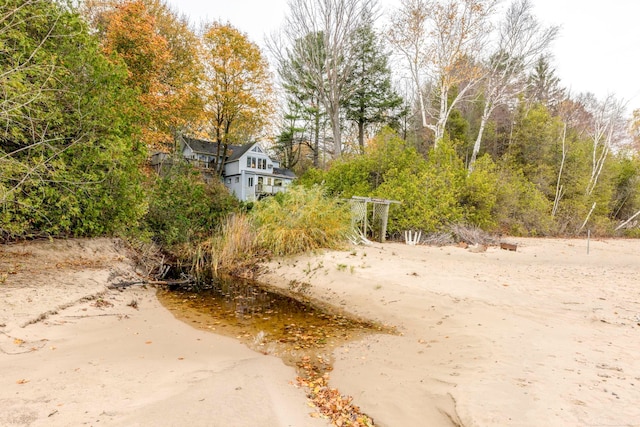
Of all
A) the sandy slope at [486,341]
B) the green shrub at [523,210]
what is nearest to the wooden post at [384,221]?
the sandy slope at [486,341]

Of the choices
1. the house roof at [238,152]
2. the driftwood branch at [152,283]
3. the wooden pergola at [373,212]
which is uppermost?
the house roof at [238,152]

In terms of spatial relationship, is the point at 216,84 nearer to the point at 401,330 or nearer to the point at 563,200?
the point at 401,330

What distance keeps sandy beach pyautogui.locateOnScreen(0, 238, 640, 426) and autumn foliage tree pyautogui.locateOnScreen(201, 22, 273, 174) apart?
15.1 meters

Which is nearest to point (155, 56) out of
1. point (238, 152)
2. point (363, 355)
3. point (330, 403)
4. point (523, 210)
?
point (238, 152)

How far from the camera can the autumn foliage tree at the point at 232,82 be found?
19.6 metres

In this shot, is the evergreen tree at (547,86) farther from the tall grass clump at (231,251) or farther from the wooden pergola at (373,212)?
the tall grass clump at (231,251)

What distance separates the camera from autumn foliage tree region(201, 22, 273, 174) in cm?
1962

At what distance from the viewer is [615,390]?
2.64m

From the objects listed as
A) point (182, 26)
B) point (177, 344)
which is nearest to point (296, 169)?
point (182, 26)

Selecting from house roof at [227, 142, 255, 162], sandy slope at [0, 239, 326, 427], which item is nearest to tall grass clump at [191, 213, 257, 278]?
sandy slope at [0, 239, 326, 427]

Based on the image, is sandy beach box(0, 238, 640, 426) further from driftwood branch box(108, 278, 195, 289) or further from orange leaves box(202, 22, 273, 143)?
orange leaves box(202, 22, 273, 143)

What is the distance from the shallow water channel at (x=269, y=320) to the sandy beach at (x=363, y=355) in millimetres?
282

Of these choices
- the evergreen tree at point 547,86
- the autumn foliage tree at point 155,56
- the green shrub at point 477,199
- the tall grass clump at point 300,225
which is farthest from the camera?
the evergreen tree at point 547,86

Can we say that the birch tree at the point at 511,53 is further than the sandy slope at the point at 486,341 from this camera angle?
Yes
